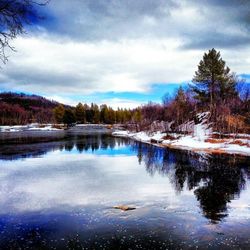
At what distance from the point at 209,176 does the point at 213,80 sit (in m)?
40.6

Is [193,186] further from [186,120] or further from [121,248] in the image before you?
[186,120]

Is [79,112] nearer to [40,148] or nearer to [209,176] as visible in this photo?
[40,148]

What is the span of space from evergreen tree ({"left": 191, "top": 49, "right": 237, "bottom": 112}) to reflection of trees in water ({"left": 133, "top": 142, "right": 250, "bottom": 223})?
29.6m

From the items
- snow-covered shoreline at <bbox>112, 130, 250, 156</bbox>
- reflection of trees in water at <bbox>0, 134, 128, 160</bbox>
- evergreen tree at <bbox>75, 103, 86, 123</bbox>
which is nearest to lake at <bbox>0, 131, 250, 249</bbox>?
reflection of trees in water at <bbox>0, 134, 128, 160</bbox>

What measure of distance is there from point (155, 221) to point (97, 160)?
19.0m

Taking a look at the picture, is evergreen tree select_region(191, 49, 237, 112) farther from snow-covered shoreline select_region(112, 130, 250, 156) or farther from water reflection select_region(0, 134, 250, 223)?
water reflection select_region(0, 134, 250, 223)

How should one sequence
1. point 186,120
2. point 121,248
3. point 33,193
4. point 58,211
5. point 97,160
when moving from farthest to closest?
point 186,120 < point 97,160 < point 33,193 < point 58,211 < point 121,248

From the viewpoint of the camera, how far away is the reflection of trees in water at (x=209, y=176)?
16148 mm

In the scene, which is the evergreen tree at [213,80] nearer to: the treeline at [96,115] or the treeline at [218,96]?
the treeline at [218,96]

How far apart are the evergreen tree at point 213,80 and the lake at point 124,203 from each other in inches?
1388

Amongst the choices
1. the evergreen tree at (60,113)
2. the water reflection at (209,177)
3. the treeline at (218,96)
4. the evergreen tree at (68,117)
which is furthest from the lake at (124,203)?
the evergreen tree at (60,113)

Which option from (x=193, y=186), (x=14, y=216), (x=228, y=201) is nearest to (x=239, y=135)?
(x=193, y=186)

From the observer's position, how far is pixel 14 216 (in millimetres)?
13891

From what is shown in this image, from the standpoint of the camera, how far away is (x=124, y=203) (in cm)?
1612
